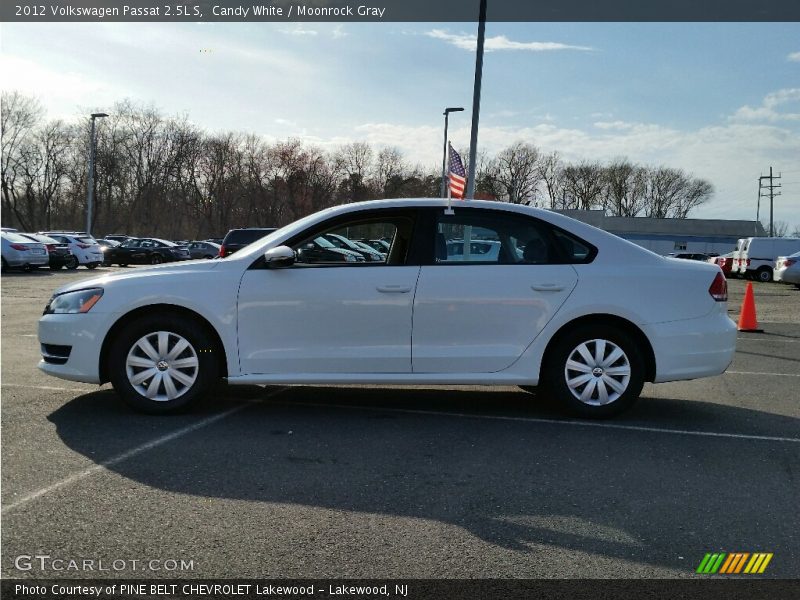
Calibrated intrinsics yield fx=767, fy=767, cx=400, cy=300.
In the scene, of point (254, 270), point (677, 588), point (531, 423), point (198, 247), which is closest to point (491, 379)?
point (531, 423)

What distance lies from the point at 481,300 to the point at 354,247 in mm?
1116

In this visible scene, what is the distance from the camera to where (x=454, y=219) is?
6.00 meters

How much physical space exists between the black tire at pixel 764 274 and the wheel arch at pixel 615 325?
3334cm

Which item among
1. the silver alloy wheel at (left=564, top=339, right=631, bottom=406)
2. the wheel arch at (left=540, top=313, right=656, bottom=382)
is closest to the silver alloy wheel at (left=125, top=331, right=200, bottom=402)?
the wheel arch at (left=540, top=313, right=656, bottom=382)

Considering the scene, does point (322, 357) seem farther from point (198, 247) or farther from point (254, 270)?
point (198, 247)

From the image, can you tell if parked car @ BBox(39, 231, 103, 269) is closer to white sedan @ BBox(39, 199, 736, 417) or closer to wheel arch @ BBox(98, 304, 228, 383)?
wheel arch @ BBox(98, 304, 228, 383)

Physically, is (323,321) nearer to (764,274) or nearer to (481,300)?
(481,300)

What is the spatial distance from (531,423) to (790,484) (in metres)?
1.89

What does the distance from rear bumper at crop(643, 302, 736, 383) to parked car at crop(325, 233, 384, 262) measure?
2.15 metres

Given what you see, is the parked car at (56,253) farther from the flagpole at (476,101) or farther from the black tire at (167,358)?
the black tire at (167,358)

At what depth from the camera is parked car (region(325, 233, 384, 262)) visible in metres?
5.95

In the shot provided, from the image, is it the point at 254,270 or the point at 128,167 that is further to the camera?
the point at 128,167

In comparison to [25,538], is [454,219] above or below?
above

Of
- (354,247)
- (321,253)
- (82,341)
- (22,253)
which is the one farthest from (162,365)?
(22,253)
